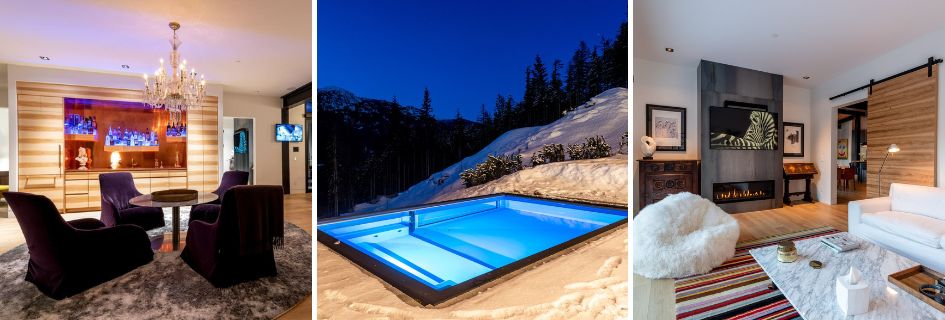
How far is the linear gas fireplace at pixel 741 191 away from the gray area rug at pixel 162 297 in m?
3.56

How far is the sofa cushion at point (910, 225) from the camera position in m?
2.32

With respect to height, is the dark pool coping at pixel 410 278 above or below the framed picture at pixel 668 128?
below

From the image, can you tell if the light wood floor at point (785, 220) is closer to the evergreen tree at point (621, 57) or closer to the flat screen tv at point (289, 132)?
the evergreen tree at point (621, 57)

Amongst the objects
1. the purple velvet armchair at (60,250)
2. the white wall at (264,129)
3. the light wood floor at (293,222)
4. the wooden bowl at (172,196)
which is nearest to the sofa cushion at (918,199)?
the light wood floor at (293,222)

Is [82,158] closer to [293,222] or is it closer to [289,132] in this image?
[289,132]

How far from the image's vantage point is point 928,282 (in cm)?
165

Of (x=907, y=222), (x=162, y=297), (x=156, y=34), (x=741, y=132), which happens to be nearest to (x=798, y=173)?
(x=741, y=132)

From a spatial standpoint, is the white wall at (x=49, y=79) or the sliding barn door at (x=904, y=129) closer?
the sliding barn door at (x=904, y=129)

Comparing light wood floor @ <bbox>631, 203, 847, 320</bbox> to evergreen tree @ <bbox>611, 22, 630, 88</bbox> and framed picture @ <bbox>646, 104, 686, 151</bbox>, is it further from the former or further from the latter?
evergreen tree @ <bbox>611, 22, 630, 88</bbox>

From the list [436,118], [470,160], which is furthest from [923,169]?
[436,118]

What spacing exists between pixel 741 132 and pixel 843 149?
3.76 feet

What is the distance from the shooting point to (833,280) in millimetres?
1768

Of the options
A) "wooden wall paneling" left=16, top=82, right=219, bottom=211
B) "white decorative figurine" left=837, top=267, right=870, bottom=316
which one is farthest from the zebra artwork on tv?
"wooden wall paneling" left=16, top=82, right=219, bottom=211

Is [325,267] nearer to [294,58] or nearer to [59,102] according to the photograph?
[294,58]
